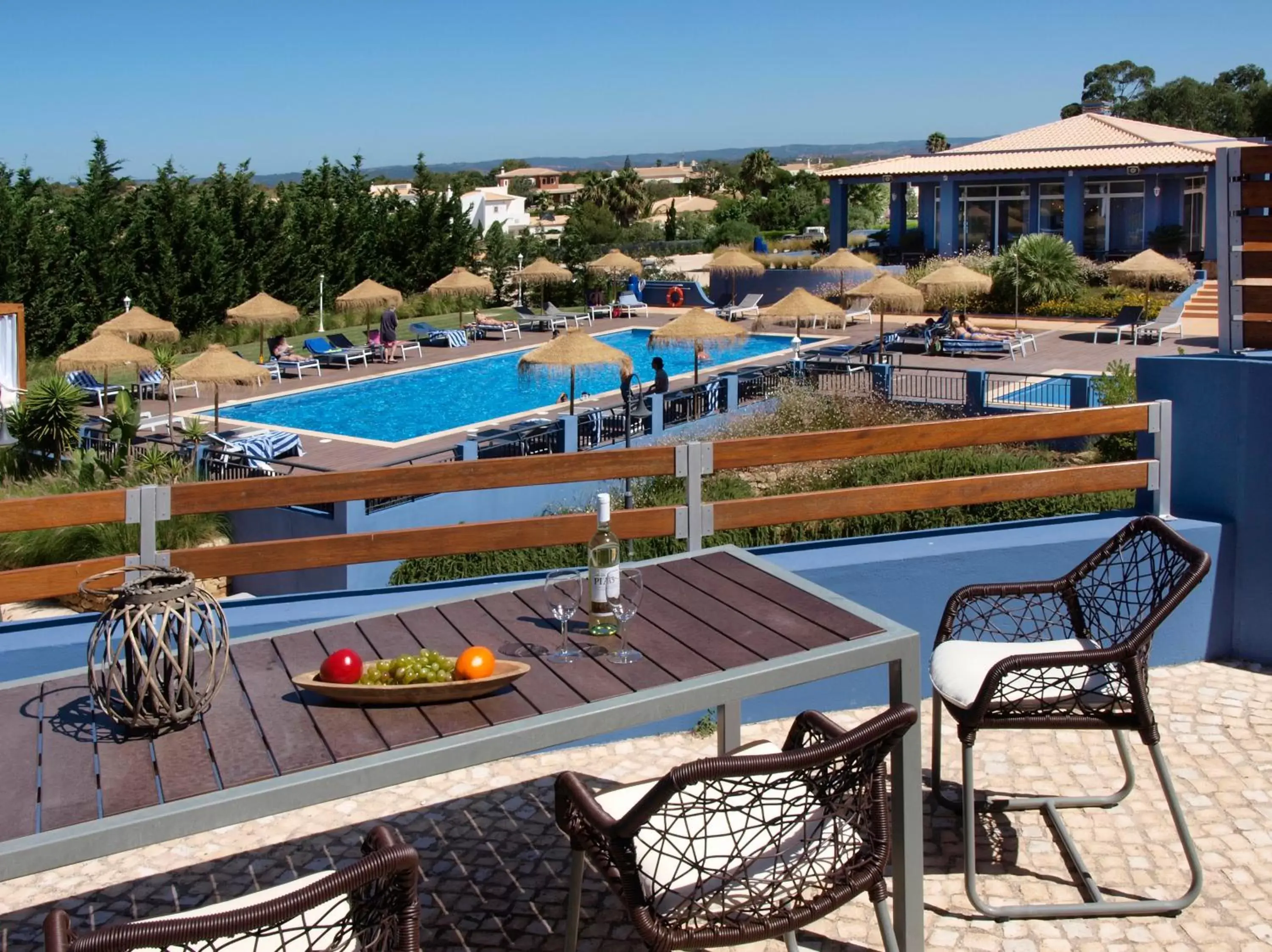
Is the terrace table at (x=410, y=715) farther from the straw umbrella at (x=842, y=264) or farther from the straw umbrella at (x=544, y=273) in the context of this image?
the straw umbrella at (x=544, y=273)

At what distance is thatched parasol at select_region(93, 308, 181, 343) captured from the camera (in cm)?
2309

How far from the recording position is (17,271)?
26000 millimetres

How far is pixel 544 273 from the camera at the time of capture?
3250 centimetres

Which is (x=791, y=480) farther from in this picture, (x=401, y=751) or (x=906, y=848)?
(x=401, y=751)

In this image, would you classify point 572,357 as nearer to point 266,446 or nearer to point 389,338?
point 266,446

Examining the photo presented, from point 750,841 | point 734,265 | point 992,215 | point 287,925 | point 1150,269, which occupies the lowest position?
point 287,925

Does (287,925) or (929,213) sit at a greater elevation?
(929,213)

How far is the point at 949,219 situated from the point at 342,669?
35.6m

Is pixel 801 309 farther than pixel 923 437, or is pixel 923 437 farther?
pixel 801 309

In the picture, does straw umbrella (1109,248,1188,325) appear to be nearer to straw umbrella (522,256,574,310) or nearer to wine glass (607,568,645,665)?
straw umbrella (522,256,574,310)

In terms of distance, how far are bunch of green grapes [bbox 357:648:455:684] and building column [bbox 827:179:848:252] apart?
3606 cm

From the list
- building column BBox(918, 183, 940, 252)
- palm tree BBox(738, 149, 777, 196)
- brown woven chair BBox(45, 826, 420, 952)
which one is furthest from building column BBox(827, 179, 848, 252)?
brown woven chair BBox(45, 826, 420, 952)

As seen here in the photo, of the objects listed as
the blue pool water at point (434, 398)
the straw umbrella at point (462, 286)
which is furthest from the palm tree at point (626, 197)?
the blue pool water at point (434, 398)

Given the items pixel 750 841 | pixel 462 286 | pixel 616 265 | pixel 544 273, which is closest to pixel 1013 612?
pixel 750 841
